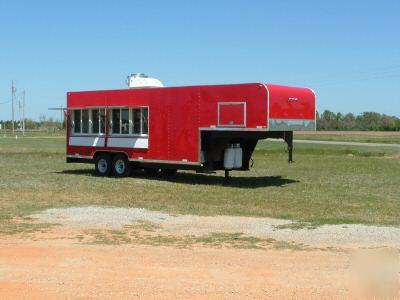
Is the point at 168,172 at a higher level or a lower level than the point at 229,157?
lower

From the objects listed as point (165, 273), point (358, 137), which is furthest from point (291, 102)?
point (358, 137)

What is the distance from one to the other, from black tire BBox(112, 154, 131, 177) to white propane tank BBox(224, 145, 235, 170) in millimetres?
3884

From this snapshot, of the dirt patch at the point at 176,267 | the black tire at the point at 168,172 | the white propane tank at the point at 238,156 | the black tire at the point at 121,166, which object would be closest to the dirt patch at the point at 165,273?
the dirt patch at the point at 176,267

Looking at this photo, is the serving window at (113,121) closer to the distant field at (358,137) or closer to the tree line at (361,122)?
the distant field at (358,137)

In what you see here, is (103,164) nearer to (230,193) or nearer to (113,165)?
(113,165)

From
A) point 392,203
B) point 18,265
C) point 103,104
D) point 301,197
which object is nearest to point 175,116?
point 103,104

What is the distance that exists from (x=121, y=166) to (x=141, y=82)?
10.3 ft

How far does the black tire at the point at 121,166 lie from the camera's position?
22.1 metres

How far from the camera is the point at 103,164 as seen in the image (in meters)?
23.0

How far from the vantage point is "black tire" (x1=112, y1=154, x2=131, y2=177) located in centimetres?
2211

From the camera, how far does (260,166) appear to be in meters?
29.0

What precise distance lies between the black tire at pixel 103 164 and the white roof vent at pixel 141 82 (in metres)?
2.78

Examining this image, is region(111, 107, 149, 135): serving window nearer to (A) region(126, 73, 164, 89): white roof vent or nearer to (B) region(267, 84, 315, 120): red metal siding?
(A) region(126, 73, 164, 89): white roof vent

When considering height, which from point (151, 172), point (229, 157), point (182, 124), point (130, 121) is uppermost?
point (130, 121)
